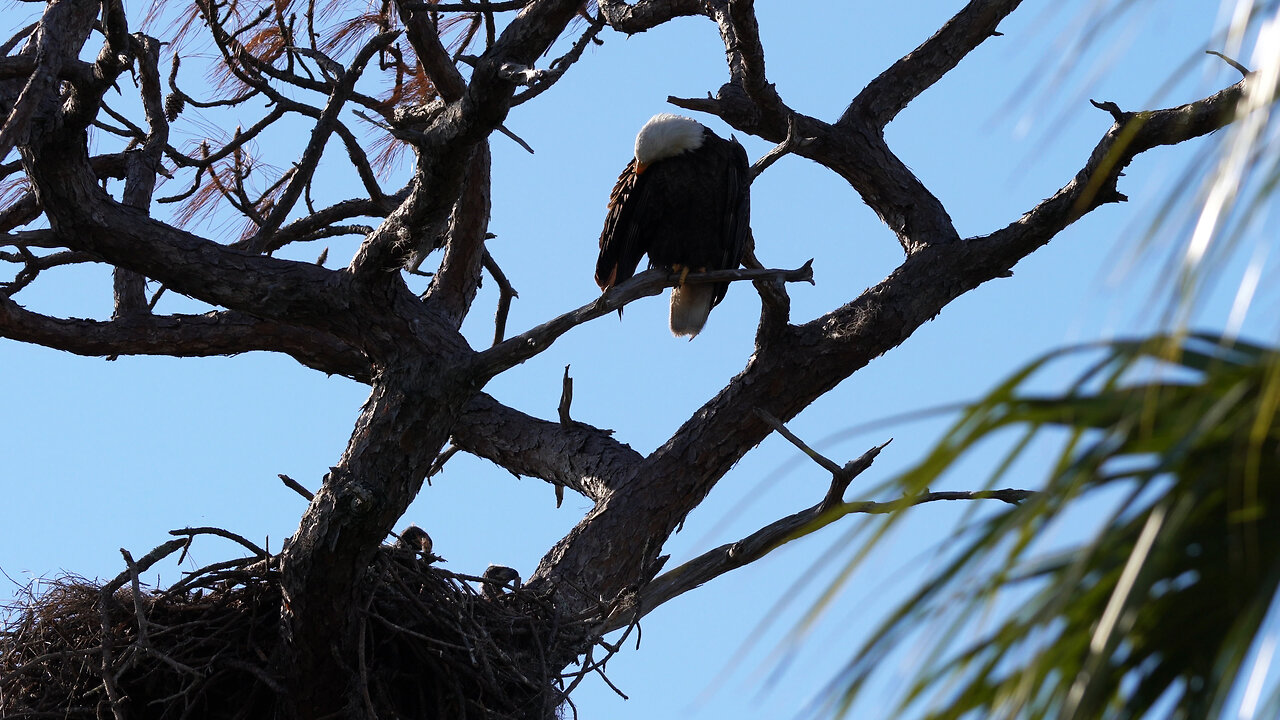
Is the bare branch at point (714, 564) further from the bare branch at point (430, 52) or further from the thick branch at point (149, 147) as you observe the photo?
the thick branch at point (149, 147)

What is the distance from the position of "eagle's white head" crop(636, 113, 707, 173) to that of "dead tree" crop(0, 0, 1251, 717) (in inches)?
20.3

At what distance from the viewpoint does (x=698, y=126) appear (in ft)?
16.8

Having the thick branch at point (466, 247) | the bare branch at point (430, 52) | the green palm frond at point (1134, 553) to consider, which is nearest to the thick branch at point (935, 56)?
the thick branch at point (466, 247)

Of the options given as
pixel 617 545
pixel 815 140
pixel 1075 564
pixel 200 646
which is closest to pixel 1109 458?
pixel 1075 564

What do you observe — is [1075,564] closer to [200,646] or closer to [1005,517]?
[1005,517]

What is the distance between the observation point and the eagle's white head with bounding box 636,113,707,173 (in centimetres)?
502

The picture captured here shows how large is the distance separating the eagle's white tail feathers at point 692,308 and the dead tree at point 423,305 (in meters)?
0.66

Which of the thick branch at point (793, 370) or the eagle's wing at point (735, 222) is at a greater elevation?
the eagle's wing at point (735, 222)

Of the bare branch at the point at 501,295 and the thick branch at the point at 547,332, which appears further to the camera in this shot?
the bare branch at the point at 501,295

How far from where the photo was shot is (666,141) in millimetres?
5023

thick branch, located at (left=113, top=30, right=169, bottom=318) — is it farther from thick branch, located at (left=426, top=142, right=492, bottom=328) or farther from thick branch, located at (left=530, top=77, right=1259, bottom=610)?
thick branch, located at (left=530, top=77, right=1259, bottom=610)

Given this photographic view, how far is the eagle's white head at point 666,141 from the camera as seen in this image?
5.02m

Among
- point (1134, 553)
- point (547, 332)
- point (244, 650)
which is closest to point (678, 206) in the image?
point (547, 332)

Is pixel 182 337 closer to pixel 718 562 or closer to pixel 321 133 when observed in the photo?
pixel 321 133
